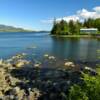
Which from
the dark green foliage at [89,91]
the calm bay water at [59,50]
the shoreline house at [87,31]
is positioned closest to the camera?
the dark green foliage at [89,91]

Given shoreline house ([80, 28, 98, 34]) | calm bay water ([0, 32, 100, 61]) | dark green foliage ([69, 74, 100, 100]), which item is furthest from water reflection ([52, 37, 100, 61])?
shoreline house ([80, 28, 98, 34])

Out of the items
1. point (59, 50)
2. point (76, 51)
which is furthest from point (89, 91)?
point (59, 50)

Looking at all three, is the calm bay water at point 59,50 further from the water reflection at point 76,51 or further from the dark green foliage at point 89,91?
the dark green foliage at point 89,91

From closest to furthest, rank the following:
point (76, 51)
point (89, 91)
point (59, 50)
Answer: point (89, 91), point (76, 51), point (59, 50)

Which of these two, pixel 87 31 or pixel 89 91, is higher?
A: pixel 89 91

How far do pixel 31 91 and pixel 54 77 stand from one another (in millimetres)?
9252

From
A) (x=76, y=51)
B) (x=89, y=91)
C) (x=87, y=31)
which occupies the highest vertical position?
(x=89, y=91)

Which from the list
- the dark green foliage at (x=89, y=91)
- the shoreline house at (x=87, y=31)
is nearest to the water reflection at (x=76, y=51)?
the dark green foliage at (x=89, y=91)

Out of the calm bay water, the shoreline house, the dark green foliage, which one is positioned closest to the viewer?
the dark green foliage

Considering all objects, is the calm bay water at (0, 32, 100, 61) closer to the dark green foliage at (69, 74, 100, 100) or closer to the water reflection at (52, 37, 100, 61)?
the water reflection at (52, 37, 100, 61)

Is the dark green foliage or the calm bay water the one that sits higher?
the dark green foliage

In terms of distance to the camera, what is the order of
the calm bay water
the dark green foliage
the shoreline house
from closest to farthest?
1. the dark green foliage
2. the calm bay water
3. the shoreline house

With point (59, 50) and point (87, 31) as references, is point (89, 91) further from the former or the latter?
point (87, 31)

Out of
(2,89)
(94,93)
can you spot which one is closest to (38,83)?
(2,89)
